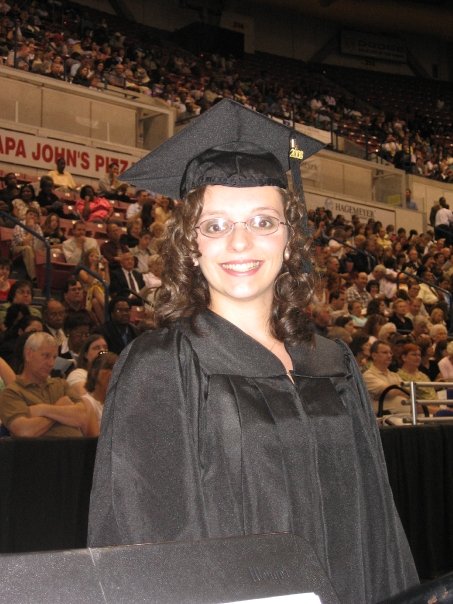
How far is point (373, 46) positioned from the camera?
30.7m

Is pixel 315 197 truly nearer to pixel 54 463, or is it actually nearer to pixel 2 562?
pixel 54 463

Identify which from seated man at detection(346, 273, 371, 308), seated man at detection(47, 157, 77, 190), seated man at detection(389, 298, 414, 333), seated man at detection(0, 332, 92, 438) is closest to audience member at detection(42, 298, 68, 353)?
seated man at detection(0, 332, 92, 438)

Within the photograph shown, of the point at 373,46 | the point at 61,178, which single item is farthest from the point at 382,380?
the point at 373,46

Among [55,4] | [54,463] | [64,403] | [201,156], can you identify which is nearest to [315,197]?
[55,4]

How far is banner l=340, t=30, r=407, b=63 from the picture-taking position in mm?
30469

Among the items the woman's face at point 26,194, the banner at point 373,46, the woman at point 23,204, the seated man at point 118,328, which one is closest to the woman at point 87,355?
the seated man at point 118,328

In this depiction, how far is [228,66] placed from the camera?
81.7 ft

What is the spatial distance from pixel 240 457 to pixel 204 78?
20.9 meters

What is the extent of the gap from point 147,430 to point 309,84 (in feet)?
87.5

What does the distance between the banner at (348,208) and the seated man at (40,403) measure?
479 inches

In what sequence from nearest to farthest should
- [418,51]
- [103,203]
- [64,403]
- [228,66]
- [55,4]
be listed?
1. [64,403]
2. [103,203]
3. [55,4]
4. [228,66]
5. [418,51]

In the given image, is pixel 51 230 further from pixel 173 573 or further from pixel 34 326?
pixel 173 573

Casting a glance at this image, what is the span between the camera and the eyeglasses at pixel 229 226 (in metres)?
1.87

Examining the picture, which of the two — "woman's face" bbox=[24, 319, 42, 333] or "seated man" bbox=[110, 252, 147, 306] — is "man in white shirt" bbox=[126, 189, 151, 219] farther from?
"woman's face" bbox=[24, 319, 42, 333]
